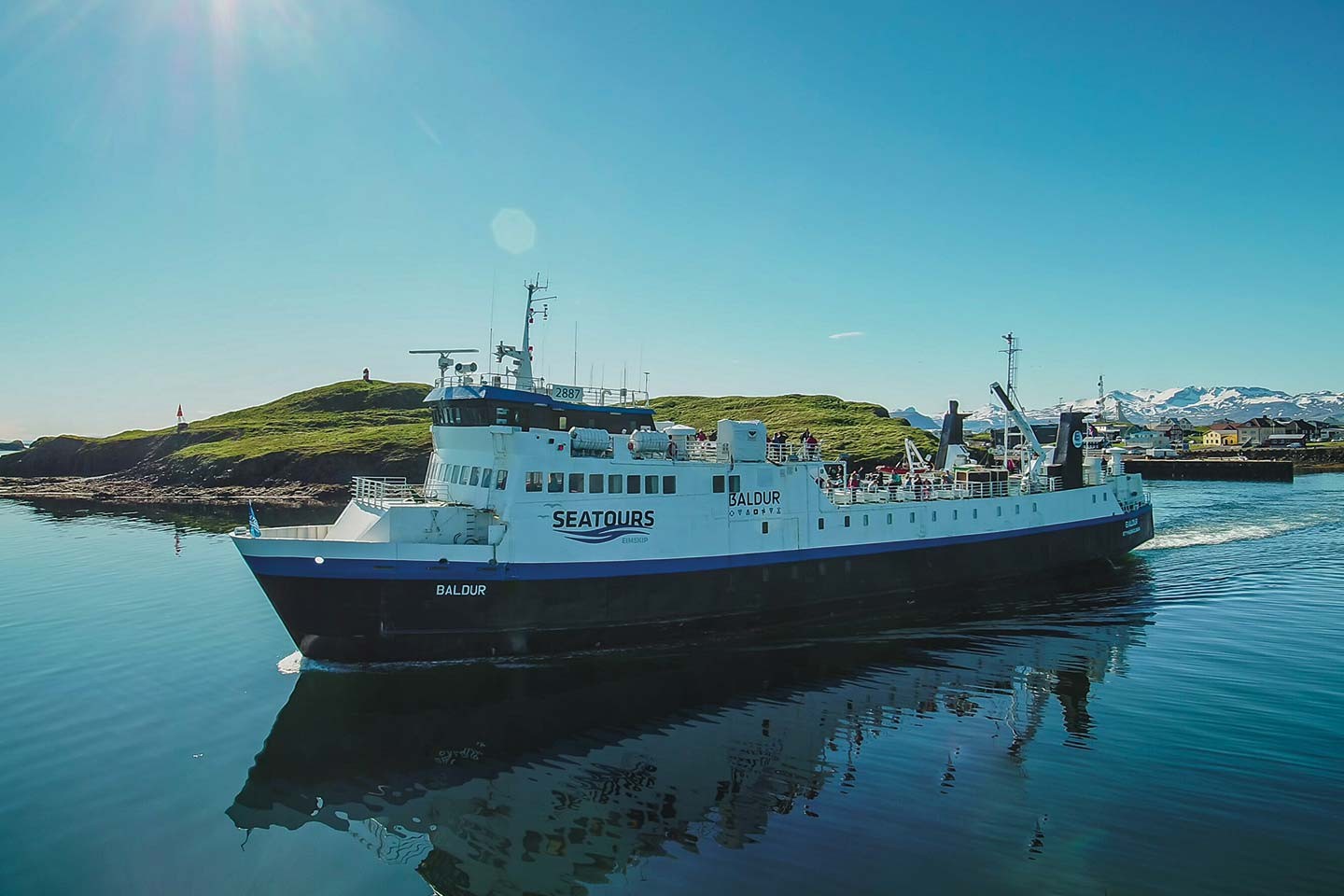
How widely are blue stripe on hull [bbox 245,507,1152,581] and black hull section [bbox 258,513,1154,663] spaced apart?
193 millimetres

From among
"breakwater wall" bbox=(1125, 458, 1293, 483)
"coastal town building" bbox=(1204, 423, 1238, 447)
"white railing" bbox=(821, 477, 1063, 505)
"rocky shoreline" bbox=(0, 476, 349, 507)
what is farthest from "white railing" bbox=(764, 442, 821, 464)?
"coastal town building" bbox=(1204, 423, 1238, 447)

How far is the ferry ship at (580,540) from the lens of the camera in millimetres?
18828

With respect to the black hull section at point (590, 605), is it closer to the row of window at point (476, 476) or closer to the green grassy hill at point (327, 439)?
the row of window at point (476, 476)

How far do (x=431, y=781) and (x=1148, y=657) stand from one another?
19.8 meters

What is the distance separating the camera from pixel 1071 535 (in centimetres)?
3206

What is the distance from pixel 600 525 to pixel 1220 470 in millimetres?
85092

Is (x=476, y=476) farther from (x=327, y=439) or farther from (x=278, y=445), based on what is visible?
(x=327, y=439)

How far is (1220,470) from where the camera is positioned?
257 feet

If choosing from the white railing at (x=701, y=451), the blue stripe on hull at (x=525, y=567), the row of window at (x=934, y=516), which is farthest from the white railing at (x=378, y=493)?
the row of window at (x=934, y=516)

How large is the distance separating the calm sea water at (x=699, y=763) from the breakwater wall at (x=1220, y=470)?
64.5 m

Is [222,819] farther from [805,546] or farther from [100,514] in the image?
[100,514]

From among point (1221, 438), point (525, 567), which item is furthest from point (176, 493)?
point (1221, 438)

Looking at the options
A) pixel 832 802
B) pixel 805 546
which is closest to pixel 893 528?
pixel 805 546

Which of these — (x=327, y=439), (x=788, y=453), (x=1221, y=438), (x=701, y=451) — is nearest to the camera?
(x=701, y=451)
